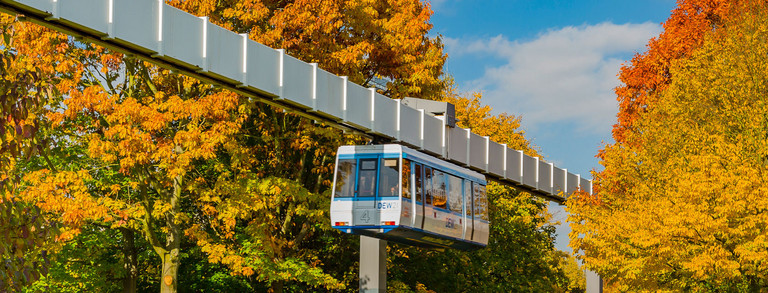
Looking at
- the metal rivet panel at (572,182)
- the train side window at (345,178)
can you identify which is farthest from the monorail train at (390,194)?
the metal rivet panel at (572,182)

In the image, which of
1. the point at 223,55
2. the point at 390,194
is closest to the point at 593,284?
the point at 390,194

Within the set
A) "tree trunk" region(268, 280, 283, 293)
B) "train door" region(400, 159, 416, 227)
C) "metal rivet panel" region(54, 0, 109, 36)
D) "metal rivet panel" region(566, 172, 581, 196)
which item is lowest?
"tree trunk" region(268, 280, 283, 293)

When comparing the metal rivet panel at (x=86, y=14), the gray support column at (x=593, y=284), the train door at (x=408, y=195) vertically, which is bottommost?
the gray support column at (x=593, y=284)

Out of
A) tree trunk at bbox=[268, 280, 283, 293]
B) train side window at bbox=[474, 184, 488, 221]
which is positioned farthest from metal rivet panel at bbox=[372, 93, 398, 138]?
tree trunk at bbox=[268, 280, 283, 293]

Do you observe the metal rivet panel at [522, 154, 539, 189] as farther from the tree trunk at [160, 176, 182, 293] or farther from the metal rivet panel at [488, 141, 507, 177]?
the tree trunk at [160, 176, 182, 293]

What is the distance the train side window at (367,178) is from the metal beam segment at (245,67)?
4.37ft

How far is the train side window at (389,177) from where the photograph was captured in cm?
2225

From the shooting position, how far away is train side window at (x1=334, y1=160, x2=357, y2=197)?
74.3 ft

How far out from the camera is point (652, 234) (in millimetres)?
23000

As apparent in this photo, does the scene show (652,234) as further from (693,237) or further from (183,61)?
(183,61)

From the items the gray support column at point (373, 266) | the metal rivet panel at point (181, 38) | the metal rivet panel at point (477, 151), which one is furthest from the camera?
the metal rivet panel at point (477, 151)

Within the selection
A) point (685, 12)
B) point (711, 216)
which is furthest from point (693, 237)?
point (685, 12)

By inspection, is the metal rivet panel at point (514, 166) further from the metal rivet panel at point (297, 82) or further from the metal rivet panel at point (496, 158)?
the metal rivet panel at point (297, 82)

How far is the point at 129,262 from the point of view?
105ft
